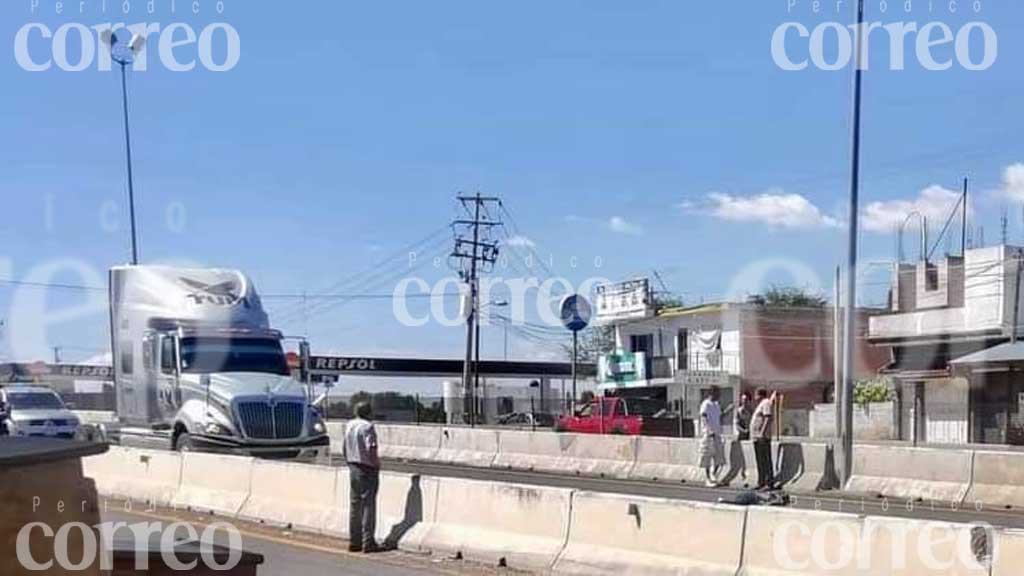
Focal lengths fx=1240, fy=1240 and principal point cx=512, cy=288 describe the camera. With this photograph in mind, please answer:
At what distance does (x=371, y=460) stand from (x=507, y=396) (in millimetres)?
52770

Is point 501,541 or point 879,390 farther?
point 879,390

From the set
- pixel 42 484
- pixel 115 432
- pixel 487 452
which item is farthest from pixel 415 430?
pixel 42 484

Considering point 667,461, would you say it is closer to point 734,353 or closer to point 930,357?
point 930,357

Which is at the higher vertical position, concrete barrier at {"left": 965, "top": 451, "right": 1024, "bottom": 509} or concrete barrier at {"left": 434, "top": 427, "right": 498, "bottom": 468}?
concrete barrier at {"left": 965, "top": 451, "right": 1024, "bottom": 509}

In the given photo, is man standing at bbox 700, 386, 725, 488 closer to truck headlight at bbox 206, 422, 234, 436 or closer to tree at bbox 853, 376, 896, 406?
→ truck headlight at bbox 206, 422, 234, 436

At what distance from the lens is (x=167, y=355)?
76.7 feet

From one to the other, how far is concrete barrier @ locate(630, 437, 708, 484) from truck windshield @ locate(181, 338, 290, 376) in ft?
24.1

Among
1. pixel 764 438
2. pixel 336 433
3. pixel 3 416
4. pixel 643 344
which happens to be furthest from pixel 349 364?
pixel 764 438

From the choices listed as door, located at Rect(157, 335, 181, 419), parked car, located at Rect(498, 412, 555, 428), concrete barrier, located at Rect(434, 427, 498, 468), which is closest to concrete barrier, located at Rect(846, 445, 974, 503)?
concrete barrier, located at Rect(434, 427, 498, 468)

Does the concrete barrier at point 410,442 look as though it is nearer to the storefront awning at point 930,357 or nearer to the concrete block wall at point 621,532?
the concrete block wall at point 621,532

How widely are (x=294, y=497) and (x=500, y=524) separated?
4.14 meters

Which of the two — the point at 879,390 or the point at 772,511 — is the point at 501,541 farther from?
the point at 879,390

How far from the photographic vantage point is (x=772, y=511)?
32.4ft

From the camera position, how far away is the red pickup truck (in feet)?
116
